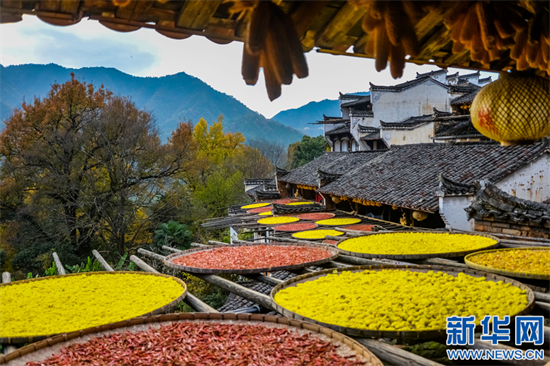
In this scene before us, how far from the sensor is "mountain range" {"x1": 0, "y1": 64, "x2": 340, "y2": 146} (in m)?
23.4

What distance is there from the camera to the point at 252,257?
437 centimetres

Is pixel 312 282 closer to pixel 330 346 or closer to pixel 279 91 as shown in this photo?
pixel 330 346

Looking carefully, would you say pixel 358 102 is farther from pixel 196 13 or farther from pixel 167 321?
pixel 196 13

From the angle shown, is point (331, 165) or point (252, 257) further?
point (331, 165)

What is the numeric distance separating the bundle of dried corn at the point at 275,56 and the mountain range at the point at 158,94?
23.6 meters

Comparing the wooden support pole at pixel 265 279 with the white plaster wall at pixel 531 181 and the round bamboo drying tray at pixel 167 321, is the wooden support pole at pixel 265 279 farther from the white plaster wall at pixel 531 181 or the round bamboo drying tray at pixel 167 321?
the white plaster wall at pixel 531 181

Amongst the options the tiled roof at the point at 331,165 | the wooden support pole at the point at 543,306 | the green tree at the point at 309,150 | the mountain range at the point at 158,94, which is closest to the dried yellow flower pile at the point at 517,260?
the wooden support pole at the point at 543,306

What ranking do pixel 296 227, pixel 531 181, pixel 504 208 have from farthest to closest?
pixel 296 227 → pixel 531 181 → pixel 504 208

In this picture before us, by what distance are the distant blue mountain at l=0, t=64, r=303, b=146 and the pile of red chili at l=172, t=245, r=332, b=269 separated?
20702 millimetres

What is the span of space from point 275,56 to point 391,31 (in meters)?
0.42

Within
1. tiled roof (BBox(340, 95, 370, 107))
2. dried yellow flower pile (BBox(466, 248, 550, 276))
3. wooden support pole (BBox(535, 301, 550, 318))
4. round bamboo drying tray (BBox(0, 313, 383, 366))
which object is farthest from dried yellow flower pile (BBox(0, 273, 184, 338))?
tiled roof (BBox(340, 95, 370, 107))

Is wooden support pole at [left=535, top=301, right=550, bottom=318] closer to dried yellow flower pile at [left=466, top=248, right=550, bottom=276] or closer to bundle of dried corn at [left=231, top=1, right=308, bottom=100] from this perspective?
dried yellow flower pile at [left=466, top=248, right=550, bottom=276]

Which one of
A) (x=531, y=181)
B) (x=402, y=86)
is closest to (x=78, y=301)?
(x=531, y=181)

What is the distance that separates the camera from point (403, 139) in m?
22.6
